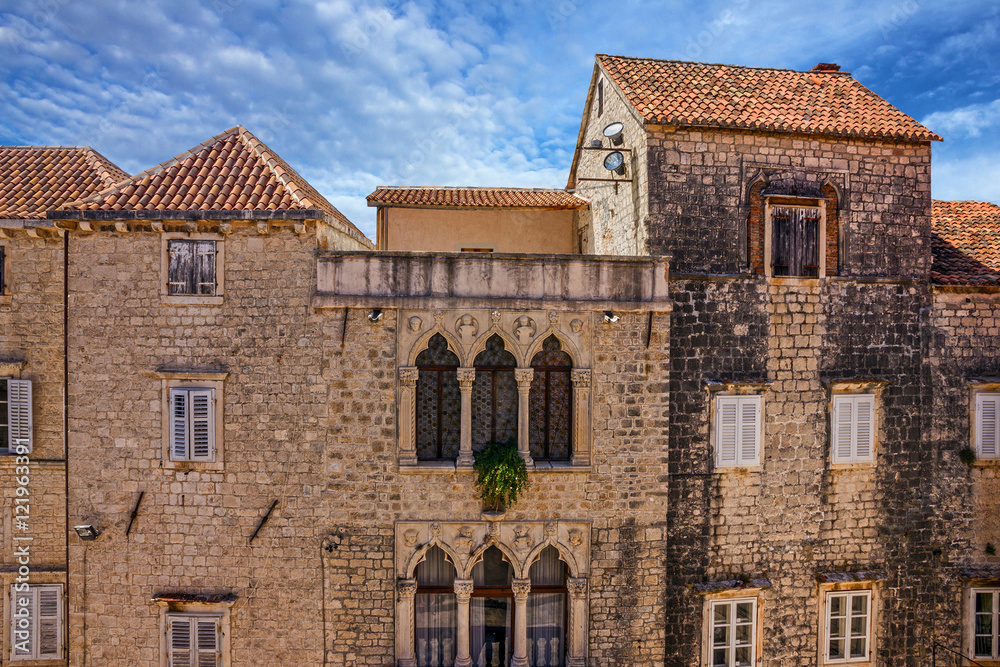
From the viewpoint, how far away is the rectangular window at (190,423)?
8.64 metres

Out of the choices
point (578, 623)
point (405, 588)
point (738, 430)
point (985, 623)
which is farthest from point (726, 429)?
point (985, 623)

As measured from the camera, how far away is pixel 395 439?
876cm

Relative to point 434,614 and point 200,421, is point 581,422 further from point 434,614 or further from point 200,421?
point 200,421

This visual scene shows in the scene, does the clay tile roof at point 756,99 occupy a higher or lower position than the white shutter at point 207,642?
higher

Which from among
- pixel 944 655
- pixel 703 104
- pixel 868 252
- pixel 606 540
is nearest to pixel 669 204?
pixel 703 104

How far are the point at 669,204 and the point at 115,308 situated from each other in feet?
35.0

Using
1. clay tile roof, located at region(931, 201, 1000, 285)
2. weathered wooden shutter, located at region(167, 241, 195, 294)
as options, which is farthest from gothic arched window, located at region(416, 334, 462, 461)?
clay tile roof, located at region(931, 201, 1000, 285)

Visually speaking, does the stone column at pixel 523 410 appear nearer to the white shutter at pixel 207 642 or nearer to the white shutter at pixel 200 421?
the white shutter at pixel 200 421

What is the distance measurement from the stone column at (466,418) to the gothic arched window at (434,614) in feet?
6.20

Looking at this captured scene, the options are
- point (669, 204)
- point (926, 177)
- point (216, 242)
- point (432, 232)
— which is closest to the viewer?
point (216, 242)

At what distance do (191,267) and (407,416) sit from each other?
478 cm

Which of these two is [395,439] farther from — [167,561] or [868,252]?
[868,252]

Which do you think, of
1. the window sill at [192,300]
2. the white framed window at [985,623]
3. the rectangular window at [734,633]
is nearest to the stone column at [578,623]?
the rectangular window at [734,633]

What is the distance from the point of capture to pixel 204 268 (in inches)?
344
